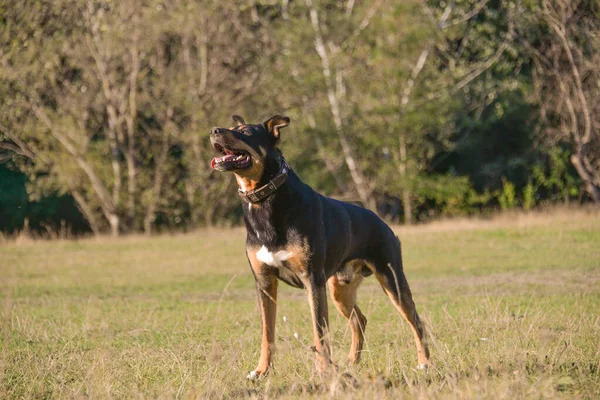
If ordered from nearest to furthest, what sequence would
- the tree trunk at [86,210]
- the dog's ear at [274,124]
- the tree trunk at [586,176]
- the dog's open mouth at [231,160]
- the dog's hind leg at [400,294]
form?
the dog's open mouth at [231,160] < the dog's ear at [274,124] < the dog's hind leg at [400,294] < the tree trunk at [586,176] < the tree trunk at [86,210]

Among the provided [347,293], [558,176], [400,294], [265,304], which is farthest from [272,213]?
[558,176]

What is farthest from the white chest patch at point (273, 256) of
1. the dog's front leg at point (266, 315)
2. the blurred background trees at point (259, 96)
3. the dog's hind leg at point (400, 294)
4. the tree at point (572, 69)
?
the tree at point (572, 69)

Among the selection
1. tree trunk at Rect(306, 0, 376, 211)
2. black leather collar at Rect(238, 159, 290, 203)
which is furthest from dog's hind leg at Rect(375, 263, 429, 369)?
tree trunk at Rect(306, 0, 376, 211)

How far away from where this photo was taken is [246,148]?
22.1ft

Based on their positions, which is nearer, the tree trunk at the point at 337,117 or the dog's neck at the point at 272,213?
the dog's neck at the point at 272,213

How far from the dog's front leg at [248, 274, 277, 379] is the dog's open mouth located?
880mm

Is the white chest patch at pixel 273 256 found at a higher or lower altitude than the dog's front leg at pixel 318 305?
higher

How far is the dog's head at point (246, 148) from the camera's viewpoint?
6.65m

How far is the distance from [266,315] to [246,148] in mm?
1303

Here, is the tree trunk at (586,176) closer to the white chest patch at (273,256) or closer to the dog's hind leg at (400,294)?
the dog's hind leg at (400,294)

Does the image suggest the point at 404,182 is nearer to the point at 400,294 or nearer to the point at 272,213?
the point at 400,294

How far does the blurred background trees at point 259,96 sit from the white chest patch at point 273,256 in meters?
22.7

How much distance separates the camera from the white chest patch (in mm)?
6762

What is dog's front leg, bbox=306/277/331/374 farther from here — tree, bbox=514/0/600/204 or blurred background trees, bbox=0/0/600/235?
tree, bbox=514/0/600/204
